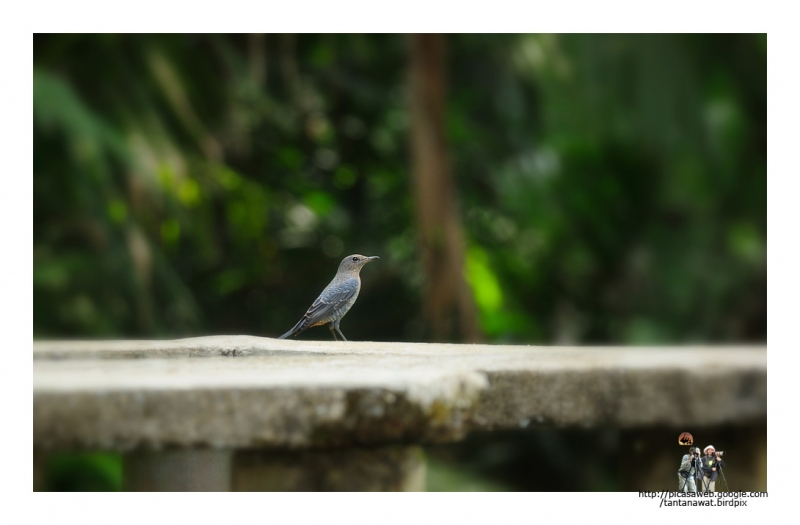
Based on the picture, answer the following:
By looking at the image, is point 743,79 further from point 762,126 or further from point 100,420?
point 100,420

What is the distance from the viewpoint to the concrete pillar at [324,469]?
210cm

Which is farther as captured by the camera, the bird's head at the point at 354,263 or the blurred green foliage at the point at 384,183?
the blurred green foliage at the point at 384,183

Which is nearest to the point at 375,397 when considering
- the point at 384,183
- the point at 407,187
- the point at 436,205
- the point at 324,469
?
the point at 324,469

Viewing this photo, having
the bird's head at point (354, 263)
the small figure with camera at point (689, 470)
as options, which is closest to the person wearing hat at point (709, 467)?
the small figure with camera at point (689, 470)

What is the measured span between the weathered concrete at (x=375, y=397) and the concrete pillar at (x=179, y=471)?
0.11m

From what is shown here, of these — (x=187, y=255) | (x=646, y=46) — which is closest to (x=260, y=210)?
(x=187, y=255)

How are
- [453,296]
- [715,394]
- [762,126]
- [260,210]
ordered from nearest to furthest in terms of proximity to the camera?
[715,394] → [762,126] → [453,296] → [260,210]

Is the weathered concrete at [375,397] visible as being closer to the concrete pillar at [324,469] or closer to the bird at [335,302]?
the concrete pillar at [324,469]

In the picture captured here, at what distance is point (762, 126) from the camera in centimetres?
582

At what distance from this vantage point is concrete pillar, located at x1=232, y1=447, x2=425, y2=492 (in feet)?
6.88

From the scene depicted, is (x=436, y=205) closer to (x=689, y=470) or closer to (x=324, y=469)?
(x=689, y=470)

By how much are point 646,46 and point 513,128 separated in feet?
23.3

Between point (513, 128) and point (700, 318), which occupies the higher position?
point (513, 128)

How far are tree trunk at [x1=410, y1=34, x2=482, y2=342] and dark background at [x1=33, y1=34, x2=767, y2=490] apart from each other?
0.10 ft
